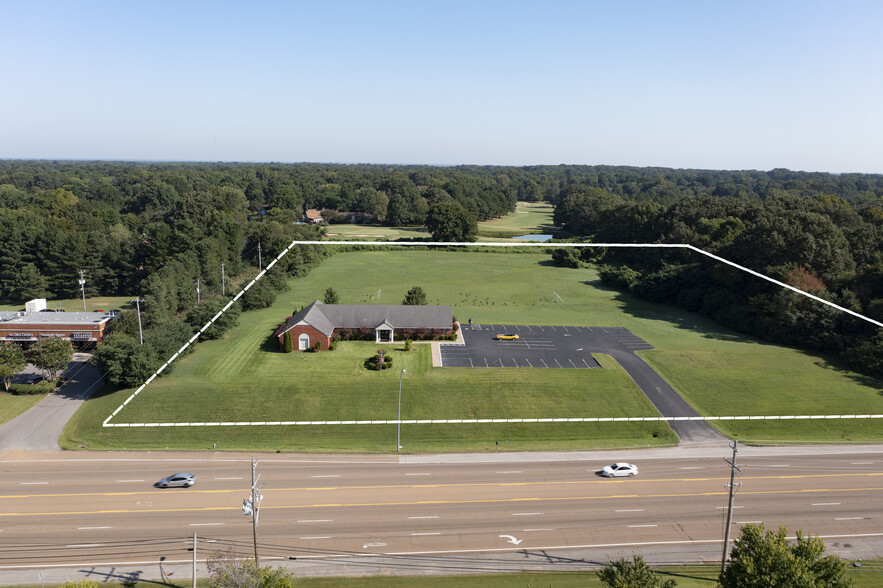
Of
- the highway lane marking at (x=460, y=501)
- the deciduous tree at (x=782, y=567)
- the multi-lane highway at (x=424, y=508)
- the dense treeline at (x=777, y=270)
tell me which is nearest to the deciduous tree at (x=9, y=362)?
the multi-lane highway at (x=424, y=508)

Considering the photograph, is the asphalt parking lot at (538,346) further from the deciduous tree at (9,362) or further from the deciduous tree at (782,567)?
the deciduous tree at (9,362)

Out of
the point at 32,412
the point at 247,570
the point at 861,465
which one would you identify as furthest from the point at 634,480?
the point at 32,412

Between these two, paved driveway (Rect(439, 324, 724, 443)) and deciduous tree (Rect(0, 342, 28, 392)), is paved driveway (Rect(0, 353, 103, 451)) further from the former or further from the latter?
paved driveway (Rect(439, 324, 724, 443))

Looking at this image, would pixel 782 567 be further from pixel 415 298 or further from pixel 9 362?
pixel 9 362

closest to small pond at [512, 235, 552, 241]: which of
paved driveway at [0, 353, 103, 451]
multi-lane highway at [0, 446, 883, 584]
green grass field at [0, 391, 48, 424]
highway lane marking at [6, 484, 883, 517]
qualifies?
multi-lane highway at [0, 446, 883, 584]

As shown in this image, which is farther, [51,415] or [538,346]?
[538,346]

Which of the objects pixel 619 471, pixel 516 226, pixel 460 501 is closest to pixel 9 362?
pixel 460 501
